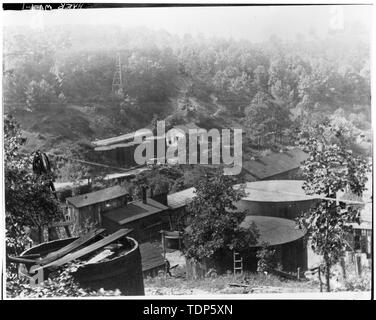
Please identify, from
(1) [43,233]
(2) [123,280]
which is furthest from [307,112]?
(1) [43,233]

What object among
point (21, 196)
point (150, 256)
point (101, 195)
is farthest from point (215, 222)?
point (21, 196)

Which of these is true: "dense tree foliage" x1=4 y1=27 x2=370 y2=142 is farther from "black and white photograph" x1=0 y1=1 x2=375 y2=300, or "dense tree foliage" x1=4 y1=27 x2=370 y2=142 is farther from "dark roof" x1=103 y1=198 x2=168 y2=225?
"dark roof" x1=103 y1=198 x2=168 y2=225

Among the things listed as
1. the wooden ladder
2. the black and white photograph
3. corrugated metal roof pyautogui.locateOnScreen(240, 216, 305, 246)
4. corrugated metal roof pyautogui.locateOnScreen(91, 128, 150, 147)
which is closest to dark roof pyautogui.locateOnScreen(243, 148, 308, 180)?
the black and white photograph

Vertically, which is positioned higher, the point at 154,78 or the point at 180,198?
the point at 154,78

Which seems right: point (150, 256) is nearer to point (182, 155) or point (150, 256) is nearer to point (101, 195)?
point (101, 195)

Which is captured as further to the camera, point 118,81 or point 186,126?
point 186,126

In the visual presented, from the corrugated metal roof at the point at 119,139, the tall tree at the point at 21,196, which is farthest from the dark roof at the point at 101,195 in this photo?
the corrugated metal roof at the point at 119,139
